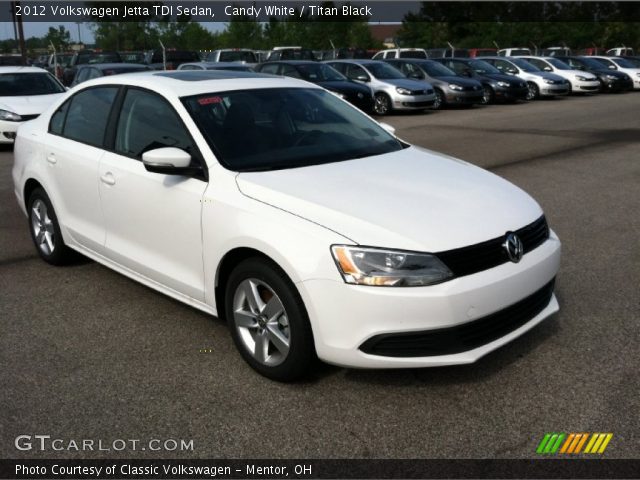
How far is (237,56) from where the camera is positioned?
26.9 m

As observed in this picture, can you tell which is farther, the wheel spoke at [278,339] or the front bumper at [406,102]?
the front bumper at [406,102]

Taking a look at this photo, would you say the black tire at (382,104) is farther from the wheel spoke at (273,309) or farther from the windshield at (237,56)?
the wheel spoke at (273,309)

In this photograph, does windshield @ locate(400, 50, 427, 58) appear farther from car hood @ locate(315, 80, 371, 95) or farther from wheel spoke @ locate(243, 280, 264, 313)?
wheel spoke @ locate(243, 280, 264, 313)

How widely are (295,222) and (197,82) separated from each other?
1752 millimetres

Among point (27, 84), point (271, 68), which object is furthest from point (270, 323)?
point (271, 68)

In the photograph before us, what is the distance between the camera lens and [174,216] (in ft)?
13.6

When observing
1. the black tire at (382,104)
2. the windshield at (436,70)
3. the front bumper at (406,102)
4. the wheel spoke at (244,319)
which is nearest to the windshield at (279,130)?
the wheel spoke at (244,319)

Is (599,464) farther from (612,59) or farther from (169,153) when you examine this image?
(612,59)

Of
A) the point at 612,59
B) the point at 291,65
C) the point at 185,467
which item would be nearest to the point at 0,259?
the point at 185,467

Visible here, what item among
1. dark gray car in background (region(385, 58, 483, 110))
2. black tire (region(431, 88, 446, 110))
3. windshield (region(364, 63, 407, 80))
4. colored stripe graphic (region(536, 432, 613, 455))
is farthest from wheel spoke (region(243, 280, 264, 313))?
black tire (region(431, 88, 446, 110))

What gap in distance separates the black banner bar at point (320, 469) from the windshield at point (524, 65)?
2349 cm

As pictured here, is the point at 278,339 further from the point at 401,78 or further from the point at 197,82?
the point at 401,78

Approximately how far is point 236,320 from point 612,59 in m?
30.0

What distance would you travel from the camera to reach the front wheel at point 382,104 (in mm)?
19250
